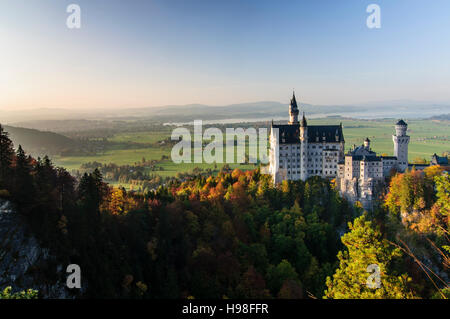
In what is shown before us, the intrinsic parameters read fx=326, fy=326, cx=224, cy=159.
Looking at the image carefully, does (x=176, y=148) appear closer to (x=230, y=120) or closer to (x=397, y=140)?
(x=230, y=120)

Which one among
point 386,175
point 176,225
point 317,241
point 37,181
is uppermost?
point 37,181

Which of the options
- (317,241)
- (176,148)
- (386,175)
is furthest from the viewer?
(176,148)

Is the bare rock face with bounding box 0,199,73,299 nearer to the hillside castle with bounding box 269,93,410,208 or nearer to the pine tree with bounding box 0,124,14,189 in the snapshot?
the pine tree with bounding box 0,124,14,189

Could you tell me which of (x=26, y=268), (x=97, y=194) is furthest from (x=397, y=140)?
(x=26, y=268)

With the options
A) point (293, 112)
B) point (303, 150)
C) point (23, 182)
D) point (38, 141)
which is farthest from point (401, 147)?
point (38, 141)

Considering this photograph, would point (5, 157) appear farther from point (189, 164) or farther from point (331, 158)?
point (189, 164)

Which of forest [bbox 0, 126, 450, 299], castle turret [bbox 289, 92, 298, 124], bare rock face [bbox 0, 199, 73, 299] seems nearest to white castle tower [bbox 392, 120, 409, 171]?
forest [bbox 0, 126, 450, 299]

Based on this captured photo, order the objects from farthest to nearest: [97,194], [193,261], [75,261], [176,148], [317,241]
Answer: [176,148] → [317,241] → [193,261] → [97,194] → [75,261]

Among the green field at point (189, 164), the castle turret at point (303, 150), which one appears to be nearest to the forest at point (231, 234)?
the castle turret at point (303, 150)
